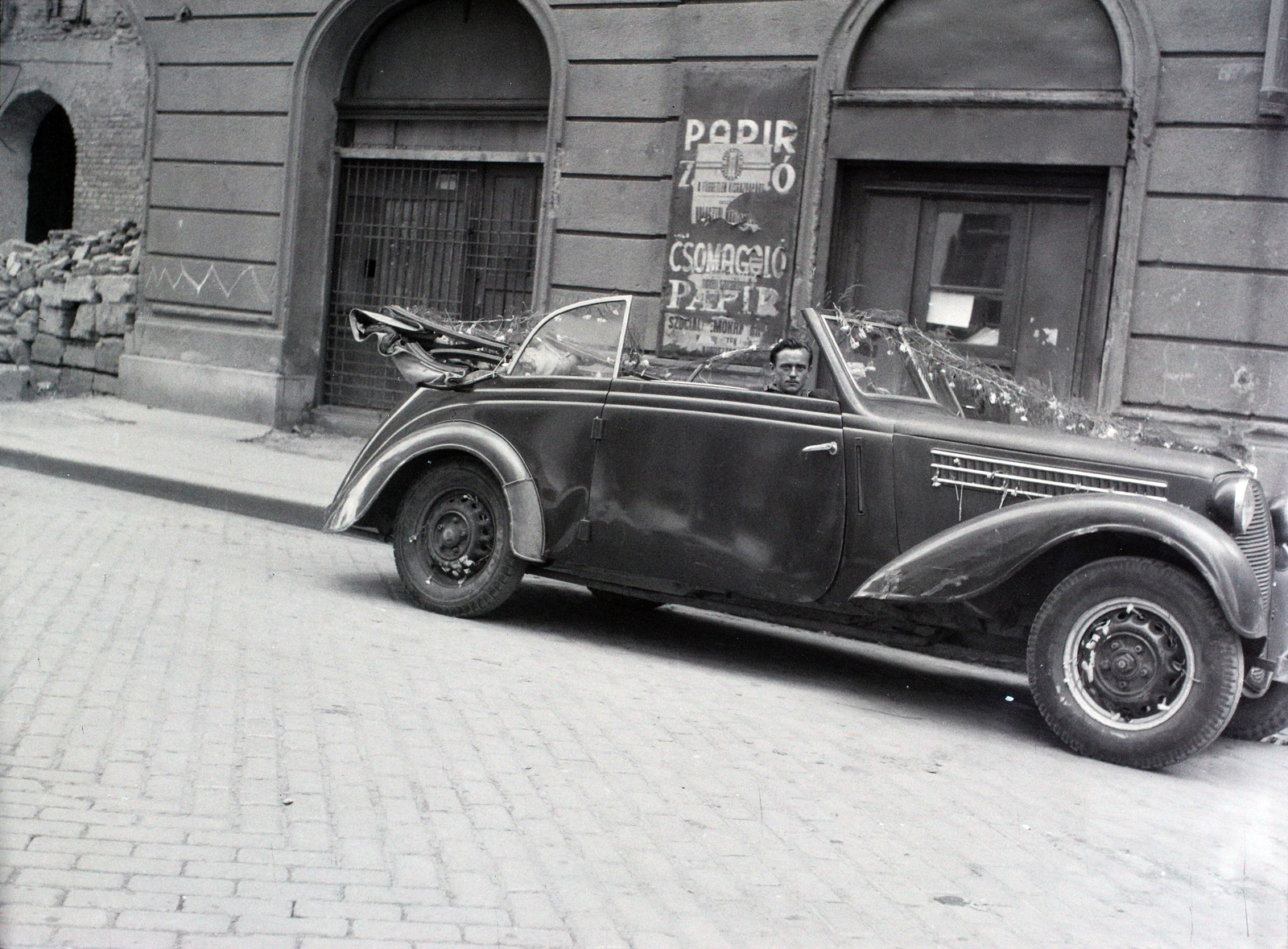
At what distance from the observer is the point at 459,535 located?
22.2 ft

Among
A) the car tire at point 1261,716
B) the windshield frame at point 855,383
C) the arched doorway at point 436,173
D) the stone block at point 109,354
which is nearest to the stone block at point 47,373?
the stone block at point 109,354

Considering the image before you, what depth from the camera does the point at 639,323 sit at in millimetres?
11781

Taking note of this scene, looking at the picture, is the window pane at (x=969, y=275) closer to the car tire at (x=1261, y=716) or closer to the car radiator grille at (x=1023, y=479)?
the car tire at (x=1261, y=716)

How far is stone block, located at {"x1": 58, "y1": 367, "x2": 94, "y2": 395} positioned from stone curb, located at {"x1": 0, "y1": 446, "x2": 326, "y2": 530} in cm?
466

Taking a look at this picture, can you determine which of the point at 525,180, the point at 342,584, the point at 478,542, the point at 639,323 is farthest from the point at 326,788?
the point at 525,180

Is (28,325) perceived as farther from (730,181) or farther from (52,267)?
(730,181)

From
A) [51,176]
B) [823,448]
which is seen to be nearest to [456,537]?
[823,448]

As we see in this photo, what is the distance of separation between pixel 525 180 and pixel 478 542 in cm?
739

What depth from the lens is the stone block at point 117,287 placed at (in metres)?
15.3

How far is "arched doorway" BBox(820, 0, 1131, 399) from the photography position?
1026cm

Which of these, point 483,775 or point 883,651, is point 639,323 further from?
point 483,775

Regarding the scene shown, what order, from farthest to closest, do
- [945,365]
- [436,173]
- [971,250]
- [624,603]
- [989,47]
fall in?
1. [436,173]
2. [971,250]
3. [989,47]
4. [624,603]
5. [945,365]

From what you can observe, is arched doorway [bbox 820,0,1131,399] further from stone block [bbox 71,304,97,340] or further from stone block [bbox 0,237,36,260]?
stone block [bbox 0,237,36,260]

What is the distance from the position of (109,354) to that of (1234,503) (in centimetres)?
1313
